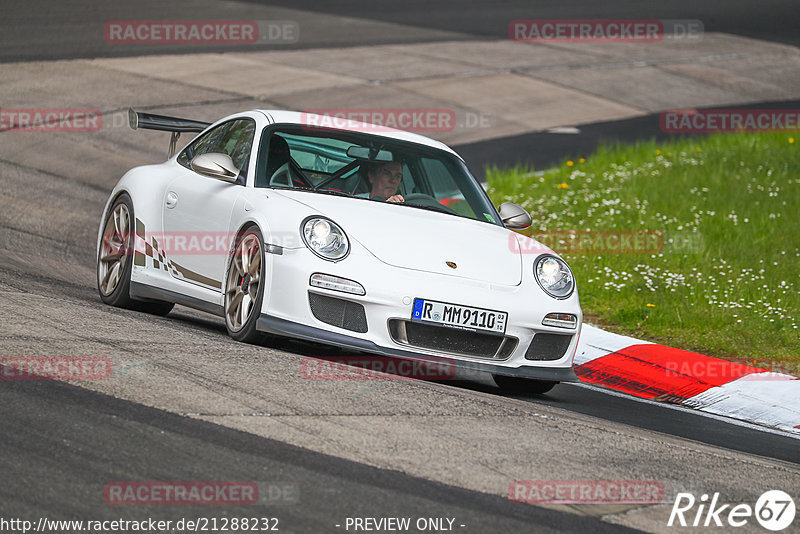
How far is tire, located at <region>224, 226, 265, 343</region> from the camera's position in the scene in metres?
6.91

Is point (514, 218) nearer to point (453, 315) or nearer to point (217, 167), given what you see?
point (453, 315)

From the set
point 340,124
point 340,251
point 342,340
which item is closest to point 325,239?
point 340,251

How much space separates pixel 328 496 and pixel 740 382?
454 centimetres

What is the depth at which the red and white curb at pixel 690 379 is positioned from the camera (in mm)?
7867

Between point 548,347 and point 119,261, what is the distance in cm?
314

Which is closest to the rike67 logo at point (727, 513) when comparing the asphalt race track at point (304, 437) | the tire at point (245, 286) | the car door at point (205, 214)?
the asphalt race track at point (304, 437)

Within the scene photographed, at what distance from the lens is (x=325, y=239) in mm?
6824

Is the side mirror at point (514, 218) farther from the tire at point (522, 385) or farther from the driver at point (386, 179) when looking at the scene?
the tire at point (522, 385)

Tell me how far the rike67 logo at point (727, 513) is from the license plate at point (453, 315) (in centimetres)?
191

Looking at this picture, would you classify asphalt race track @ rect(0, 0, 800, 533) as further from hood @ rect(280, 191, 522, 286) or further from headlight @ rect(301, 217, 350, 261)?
hood @ rect(280, 191, 522, 286)

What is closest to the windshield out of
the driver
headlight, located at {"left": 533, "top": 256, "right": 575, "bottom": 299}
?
the driver

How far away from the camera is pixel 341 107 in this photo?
18.2 metres

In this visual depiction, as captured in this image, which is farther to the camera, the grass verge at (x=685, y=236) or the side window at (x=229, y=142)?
the grass verge at (x=685, y=236)

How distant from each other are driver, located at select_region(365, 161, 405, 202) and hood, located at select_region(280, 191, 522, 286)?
0.26 meters
